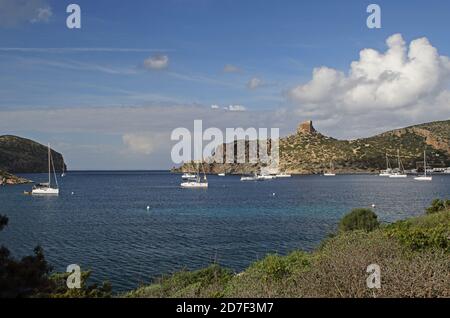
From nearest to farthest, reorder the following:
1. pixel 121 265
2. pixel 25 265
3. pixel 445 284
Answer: pixel 25 265, pixel 445 284, pixel 121 265

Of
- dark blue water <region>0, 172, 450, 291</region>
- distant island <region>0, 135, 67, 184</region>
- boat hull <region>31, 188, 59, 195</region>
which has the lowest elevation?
dark blue water <region>0, 172, 450, 291</region>

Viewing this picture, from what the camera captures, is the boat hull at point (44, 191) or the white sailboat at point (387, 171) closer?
the boat hull at point (44, 191)

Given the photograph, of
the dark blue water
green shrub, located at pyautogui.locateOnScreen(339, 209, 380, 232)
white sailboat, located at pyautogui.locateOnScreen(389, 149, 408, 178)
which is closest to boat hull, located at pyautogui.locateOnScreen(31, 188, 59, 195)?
the dark blue water

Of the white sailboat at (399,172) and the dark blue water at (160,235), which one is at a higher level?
the white sailboat at (399,172)

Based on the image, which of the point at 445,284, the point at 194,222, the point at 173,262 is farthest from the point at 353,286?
the point at 194,222

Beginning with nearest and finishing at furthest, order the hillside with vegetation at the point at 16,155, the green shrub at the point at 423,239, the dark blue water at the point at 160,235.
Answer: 1. the green shrub at the point at 423,239
2. the dark blue water at the point at 160,235
3. the hillside with vegetation at the point at 16,155

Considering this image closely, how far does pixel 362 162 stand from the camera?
636 ft

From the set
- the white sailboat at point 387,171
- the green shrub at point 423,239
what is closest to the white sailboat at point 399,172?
the white sailboat at point 387,171

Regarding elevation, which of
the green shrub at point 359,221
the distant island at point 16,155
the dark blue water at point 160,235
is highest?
the distant island at point 16,155

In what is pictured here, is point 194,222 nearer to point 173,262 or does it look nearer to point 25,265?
point 173,262

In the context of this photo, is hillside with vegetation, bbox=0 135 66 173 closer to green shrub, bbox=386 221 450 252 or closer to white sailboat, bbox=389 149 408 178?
white sailboat, bbox=389 149 408 178

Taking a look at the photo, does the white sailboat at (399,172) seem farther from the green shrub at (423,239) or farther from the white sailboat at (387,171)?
the green shrub at (423,239)

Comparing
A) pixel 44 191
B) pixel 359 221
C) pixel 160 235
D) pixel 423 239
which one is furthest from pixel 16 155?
pixel 423 239
